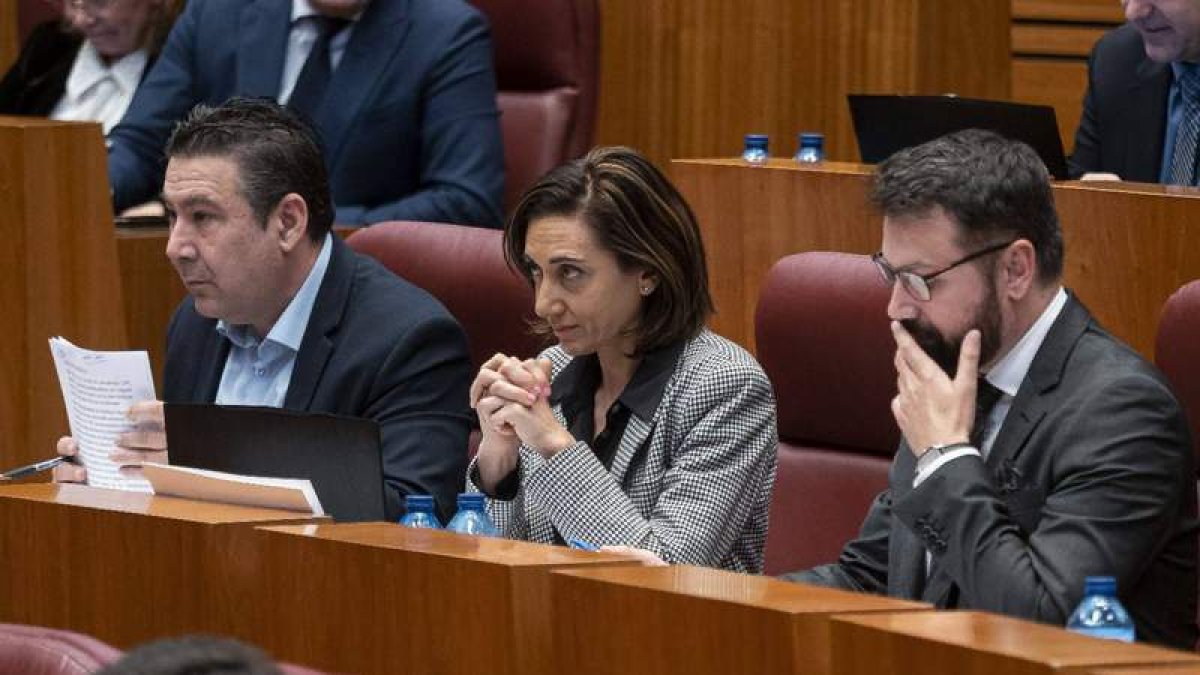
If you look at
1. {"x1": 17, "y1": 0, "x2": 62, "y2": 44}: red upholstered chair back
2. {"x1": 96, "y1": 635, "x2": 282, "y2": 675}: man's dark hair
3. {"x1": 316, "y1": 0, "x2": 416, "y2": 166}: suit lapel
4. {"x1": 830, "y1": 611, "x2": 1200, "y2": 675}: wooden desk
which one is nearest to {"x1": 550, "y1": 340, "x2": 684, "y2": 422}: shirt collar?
{"x1": 830, "y1": 611, "x2": 1200, "y2": 675}: wooden desk

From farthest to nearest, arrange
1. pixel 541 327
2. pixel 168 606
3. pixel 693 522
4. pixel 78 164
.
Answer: pixel 78 164 < pixel 541 327 < pixel 693 522 < pixel 168 606

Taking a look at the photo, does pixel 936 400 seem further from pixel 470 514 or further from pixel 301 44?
pixel 301 44

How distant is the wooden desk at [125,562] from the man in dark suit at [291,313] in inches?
15.9

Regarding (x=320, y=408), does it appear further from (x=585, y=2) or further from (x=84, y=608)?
(x=585, y=2)

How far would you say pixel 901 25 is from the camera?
3494mm

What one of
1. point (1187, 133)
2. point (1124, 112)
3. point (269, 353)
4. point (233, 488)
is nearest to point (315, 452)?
point (233, 488)

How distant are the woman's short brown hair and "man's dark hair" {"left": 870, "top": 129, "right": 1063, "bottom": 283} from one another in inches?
13.0

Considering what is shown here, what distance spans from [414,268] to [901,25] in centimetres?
119

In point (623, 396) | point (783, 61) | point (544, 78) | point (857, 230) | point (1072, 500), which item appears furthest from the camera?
point (783, 61)

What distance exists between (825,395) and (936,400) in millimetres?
580

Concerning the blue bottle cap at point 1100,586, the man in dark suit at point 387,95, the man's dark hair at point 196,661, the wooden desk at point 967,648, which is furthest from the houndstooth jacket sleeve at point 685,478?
the man's dark hair at point 196,661

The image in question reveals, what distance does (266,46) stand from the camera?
320 centimetres

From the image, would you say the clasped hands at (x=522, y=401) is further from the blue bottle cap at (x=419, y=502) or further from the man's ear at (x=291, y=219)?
the man's ear at (x=291, y=219)

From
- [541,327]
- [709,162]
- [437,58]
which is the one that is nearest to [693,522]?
[541,327]
